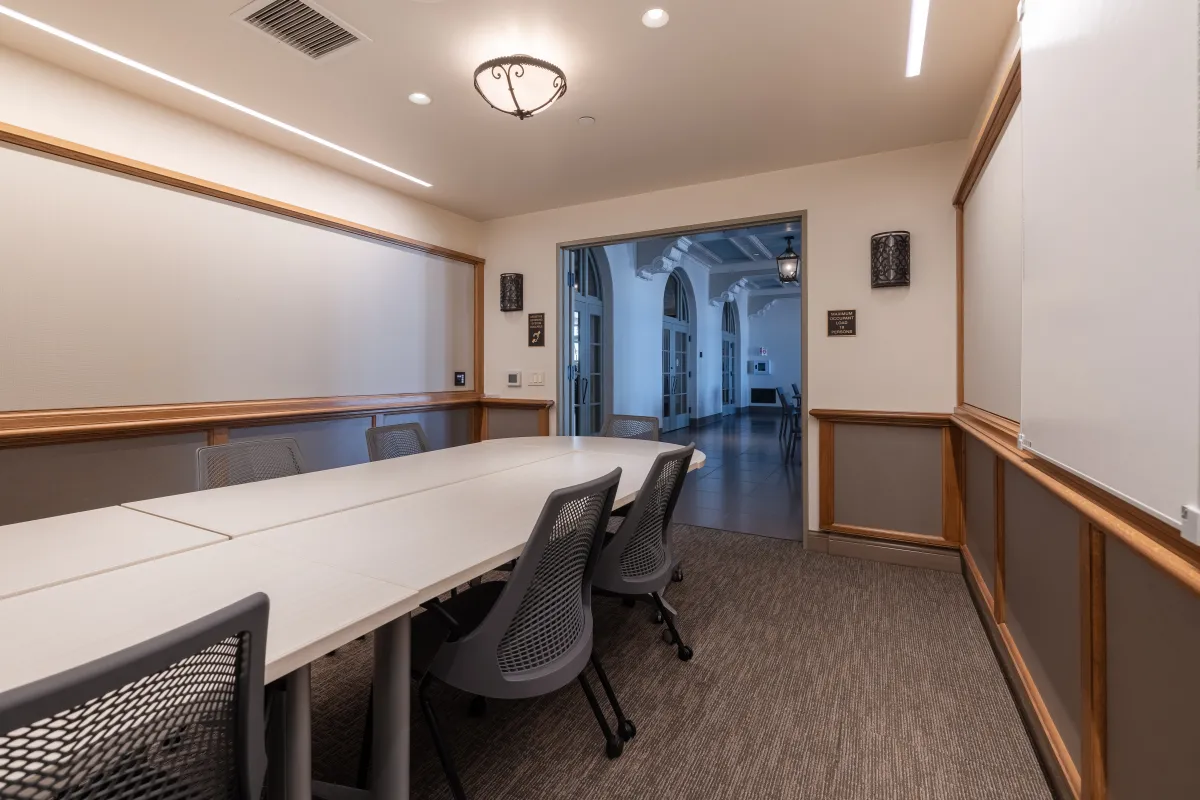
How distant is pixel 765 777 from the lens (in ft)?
5.18

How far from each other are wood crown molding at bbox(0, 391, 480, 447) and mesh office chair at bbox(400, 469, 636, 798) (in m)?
2.41

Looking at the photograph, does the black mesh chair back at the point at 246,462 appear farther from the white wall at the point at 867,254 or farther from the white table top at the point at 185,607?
the white wall at the point at 867,254

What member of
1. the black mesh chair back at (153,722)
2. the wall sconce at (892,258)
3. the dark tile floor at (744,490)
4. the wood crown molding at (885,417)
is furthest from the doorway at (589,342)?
the black mesh chair back at (153,722)

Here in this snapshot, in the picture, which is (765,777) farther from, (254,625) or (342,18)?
(342,18)

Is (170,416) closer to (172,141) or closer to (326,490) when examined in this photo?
(172,141)

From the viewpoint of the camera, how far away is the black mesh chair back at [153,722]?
21.0 inches

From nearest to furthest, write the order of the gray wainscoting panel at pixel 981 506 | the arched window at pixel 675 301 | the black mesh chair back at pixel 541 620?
the black mesh chair back at pixel 541 620, the gray wainscoting panel at pixel 981 506, the arched window at pixel 675 301

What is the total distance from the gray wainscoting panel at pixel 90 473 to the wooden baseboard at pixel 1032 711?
388cm

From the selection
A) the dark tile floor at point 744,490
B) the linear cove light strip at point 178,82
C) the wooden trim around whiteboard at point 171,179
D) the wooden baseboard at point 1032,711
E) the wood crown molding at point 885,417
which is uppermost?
the linear cove light strip at point 178,82

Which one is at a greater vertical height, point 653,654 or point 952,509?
point 952,509

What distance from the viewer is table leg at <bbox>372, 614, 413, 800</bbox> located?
1.18m

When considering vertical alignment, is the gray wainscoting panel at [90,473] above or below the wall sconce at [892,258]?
below

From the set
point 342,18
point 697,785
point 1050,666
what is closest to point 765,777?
point 697,785

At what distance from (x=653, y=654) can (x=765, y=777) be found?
0.76 m
